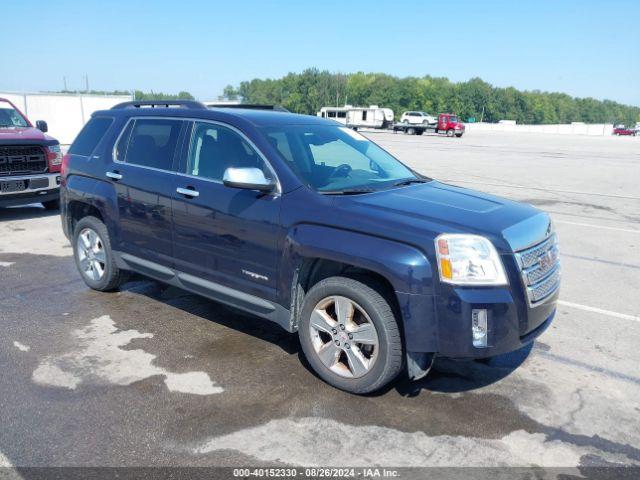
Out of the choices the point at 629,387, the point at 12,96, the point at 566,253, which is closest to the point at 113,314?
the point at 629,387

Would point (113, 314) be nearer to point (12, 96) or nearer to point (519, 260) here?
point (519, 260)

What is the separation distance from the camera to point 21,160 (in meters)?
9.25

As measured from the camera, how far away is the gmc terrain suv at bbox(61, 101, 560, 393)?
3.40 m

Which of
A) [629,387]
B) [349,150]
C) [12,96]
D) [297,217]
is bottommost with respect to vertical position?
[629,387]

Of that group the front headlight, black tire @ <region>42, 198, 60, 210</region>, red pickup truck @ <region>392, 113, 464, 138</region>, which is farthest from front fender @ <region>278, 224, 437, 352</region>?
red pickup truck @ <region>392, 113, 464, 138</region>

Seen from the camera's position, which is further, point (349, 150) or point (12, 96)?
point (12, 96)

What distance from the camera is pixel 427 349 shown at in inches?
135

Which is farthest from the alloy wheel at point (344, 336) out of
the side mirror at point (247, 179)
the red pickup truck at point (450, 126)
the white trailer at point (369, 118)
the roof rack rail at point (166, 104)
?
the white trailer at point (369, 118)

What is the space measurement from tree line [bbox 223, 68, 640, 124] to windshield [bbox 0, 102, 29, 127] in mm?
114538

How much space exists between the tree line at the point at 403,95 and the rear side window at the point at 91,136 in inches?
4695

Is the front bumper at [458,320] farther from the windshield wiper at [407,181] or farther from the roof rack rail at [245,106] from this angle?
the roof rack rail at [245,106]

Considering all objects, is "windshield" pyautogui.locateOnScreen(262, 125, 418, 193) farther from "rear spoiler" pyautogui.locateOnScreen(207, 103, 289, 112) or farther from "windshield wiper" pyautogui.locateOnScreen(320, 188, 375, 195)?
"rear spoiler" pyautogui.locateOnScreen(207, 103, 289, 112)

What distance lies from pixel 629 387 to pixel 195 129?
392 cm

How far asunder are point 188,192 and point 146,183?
2.02ft
